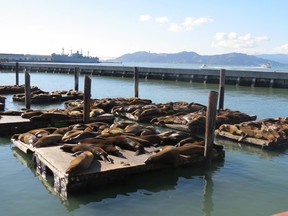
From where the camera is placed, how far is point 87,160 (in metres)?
7.32

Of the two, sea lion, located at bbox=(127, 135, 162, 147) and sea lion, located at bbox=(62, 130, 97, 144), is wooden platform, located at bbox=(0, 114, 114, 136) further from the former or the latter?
sea lion, located at bbox=(127, 135, 162, 147)

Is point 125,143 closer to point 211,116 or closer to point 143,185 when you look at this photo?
point 143,185

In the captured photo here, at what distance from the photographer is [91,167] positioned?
7.33 metres

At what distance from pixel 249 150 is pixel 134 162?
4324 mm

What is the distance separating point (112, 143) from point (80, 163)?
5.69 feet

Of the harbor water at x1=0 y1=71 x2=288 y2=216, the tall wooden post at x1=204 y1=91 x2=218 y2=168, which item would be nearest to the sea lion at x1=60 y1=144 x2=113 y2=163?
the harbor water at x1=0 y1=71 x2=288 y2=216

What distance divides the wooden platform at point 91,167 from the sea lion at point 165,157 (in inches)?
3.4

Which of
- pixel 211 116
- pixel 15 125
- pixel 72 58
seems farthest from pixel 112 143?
pixel 72 58

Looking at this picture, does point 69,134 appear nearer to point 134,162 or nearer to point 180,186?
point 134,162

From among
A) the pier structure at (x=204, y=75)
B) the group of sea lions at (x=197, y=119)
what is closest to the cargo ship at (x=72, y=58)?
the pier structure at (x=204, y=75)

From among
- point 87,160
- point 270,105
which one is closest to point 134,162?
point 87,160

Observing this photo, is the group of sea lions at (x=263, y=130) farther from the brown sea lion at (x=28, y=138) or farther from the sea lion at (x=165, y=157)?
the brown sea lion at (x=28, y=138)

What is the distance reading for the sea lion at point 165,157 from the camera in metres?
7.92

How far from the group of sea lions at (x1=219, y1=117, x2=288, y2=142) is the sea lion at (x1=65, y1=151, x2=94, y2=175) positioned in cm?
560
